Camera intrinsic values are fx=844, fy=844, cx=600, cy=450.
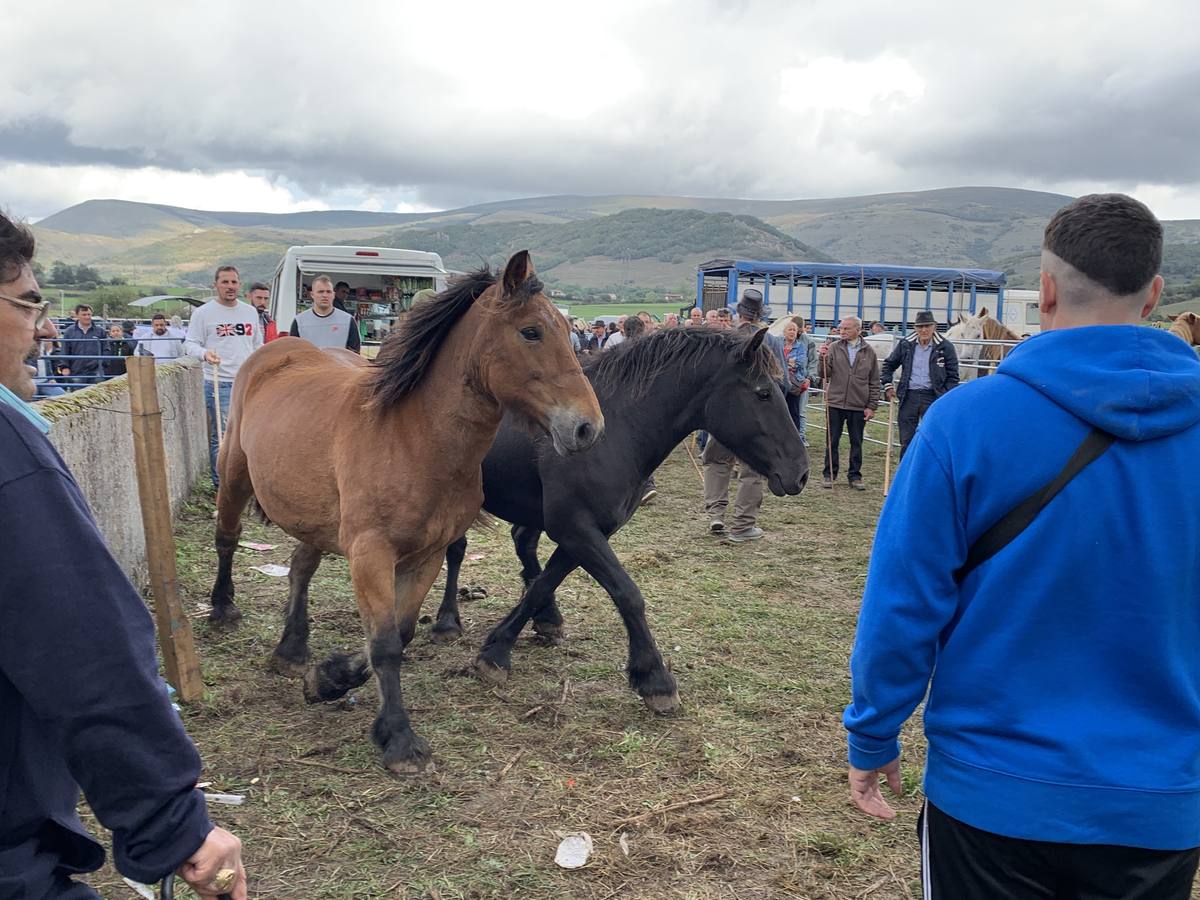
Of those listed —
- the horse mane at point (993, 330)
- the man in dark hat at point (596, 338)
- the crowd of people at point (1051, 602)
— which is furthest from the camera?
the man in dark hat at point (596, 338)

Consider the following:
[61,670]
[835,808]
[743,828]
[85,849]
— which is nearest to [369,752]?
[743,828]

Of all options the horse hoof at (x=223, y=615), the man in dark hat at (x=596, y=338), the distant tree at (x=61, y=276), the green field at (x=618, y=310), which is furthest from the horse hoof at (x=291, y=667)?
the distant tree at (x=61, y=276)

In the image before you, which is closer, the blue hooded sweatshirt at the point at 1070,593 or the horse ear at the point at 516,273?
the blue hooded sweatshirt at the point at 1070,593

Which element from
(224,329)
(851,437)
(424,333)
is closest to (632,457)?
(424,333)

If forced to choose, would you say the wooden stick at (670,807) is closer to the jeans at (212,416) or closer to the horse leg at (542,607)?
the horse leg at (542,607)

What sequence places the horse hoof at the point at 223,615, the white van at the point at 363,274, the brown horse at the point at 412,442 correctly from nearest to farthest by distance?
1. the brown horse at the point at 412,442
2. the horse hoof at the point at 223,615
3. the white van at the point at 363,274

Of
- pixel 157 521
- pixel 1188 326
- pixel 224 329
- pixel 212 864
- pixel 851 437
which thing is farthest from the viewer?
pixel 851 437

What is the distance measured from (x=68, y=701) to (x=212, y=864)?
0.34 m

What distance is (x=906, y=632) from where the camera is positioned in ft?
5.43

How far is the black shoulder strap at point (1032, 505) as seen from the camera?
1.54m

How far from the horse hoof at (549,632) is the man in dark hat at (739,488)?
3.40 metres

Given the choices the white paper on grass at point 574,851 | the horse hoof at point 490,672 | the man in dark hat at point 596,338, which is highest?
the man in dark hat at point 596,338

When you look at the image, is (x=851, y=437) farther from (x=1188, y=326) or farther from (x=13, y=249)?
(x=13, y=249)

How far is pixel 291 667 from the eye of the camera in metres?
4.78
